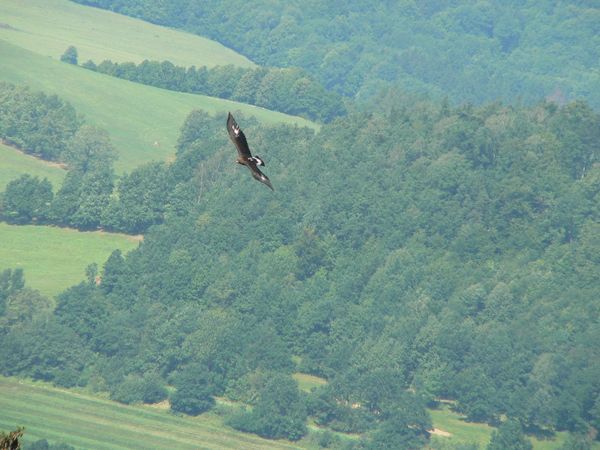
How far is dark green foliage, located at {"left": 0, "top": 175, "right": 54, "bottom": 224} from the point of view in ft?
639

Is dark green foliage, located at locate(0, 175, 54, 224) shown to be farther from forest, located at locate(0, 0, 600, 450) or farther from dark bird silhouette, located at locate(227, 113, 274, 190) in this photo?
dark bird silhouette, located at locate(227, 113, 274, 190)

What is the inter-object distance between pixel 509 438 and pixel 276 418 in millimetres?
17454

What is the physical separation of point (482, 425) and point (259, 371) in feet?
64.8

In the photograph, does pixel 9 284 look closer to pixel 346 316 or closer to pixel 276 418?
pixel 346 316

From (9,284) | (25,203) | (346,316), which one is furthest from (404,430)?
(25,203)

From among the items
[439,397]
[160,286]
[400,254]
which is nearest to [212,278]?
[160,286]

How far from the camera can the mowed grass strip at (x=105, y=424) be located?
5797 inches

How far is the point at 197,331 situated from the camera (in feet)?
568

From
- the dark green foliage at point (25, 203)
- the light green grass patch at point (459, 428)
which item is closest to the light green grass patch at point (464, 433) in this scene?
the light green grass patch at point (459, 428)

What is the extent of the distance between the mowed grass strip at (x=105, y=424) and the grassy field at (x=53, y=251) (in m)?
21.9

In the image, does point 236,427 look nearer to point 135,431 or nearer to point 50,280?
point 135,431

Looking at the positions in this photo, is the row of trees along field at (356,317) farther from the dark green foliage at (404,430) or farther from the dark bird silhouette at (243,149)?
the dark bird silhouette at (243,149)

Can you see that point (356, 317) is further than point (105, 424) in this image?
Yes

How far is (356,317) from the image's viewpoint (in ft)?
590
